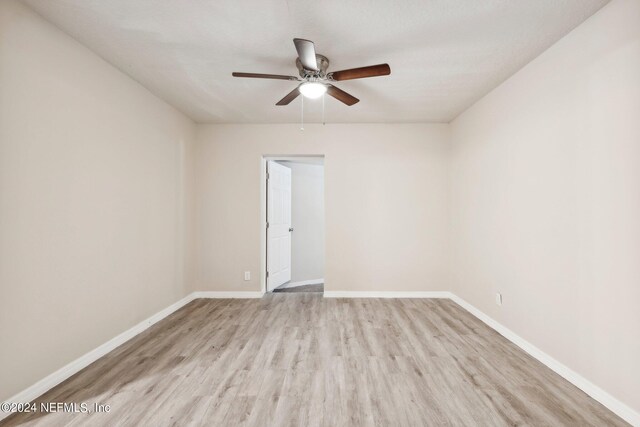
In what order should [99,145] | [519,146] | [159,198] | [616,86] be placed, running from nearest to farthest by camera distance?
1. [616,86]
2. [99,145]
3. [519,146]
4. [159,198]

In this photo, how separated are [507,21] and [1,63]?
316 cm

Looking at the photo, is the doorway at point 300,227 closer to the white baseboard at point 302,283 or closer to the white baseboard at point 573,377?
the white baseboard at point 302,283

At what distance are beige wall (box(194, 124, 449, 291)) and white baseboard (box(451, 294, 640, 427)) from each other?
4.38 feet

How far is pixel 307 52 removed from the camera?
1863 mm

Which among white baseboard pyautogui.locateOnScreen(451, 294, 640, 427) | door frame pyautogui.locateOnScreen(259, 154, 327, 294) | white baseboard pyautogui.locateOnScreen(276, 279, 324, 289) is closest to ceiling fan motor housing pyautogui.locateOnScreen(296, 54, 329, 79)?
door frame pyautogui.locateOnScreen(259, 154, 327, 294)

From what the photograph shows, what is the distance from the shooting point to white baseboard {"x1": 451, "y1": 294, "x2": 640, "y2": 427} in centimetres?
168

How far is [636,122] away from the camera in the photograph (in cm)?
165

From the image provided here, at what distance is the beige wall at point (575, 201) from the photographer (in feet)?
5.58

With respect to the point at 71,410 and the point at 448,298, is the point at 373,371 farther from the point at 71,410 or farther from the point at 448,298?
the point at 448,298

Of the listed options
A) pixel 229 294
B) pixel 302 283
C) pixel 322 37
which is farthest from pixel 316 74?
pixel 302 283

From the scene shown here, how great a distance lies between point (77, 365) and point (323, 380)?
185cm

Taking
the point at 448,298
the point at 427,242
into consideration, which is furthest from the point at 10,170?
the point at 448,298

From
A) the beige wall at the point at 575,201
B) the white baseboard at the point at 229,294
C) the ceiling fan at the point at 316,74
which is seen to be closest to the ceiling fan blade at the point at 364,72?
the ceiling fan at the point at 316,74

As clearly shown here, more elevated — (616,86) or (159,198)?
(616,86)
